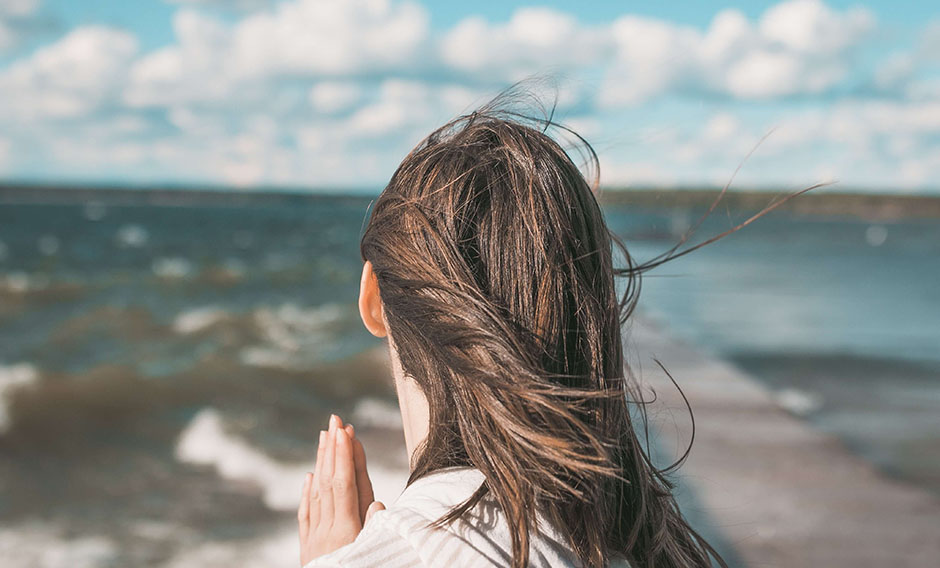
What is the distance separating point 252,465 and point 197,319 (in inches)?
472

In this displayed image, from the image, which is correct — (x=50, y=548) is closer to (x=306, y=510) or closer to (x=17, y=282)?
(x=306, y=510)

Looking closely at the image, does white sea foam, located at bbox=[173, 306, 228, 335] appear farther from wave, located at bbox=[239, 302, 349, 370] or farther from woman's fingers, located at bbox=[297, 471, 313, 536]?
woman's fingers, located at bbox=[297, 471, 313, 536]

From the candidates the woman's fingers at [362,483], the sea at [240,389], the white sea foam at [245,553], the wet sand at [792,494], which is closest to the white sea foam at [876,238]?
the sea at [240,389]

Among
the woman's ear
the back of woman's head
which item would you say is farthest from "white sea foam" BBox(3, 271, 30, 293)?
the back of woman's head

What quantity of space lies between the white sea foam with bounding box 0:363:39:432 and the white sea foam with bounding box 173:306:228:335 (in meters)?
3.83

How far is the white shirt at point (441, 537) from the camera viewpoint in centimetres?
115

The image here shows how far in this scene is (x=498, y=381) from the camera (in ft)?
4.23

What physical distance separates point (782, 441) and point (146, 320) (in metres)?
16.5

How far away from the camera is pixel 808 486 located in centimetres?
604

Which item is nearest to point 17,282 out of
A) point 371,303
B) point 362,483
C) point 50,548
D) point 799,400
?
point 50,548

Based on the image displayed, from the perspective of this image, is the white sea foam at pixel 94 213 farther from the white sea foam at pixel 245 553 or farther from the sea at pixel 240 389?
the white sea foam at pixel 245 553

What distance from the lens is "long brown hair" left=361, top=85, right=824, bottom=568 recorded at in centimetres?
Result: 129

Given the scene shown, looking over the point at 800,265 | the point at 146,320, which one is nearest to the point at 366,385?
the point at 146,320

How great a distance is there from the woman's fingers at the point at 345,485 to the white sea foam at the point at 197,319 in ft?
57.6
